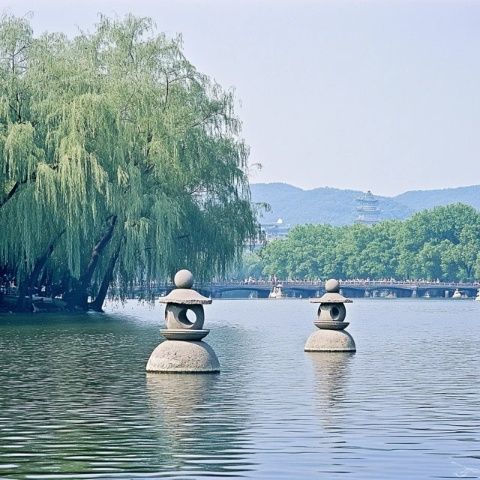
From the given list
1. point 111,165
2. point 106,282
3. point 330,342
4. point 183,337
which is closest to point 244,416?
point 183,337

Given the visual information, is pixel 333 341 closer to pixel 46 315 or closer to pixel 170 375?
pixel 170 375

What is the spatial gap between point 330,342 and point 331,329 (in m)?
0.49

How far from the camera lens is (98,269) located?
66438mm

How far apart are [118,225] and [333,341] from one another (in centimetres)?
2648

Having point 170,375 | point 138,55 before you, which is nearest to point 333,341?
point 170,375

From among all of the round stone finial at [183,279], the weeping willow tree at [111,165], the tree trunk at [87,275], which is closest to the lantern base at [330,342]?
the round stone finial at [183,279]

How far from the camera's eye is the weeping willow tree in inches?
2153

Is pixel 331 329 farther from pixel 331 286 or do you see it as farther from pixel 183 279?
pixel 183 279

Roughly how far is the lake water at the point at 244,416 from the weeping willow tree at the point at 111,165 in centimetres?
1955

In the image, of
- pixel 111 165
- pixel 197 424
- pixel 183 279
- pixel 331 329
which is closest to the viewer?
pixel 197 424

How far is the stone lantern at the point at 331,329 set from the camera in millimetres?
35531

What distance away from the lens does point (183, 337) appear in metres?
26.7

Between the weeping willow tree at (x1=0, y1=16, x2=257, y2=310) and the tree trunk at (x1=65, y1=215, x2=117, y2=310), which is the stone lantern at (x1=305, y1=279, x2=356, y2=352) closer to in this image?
the weeping willow tree at (x1=0, y1=16, x2=257, y2=310)

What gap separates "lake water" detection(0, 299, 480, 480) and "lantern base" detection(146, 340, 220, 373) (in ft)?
1.10
